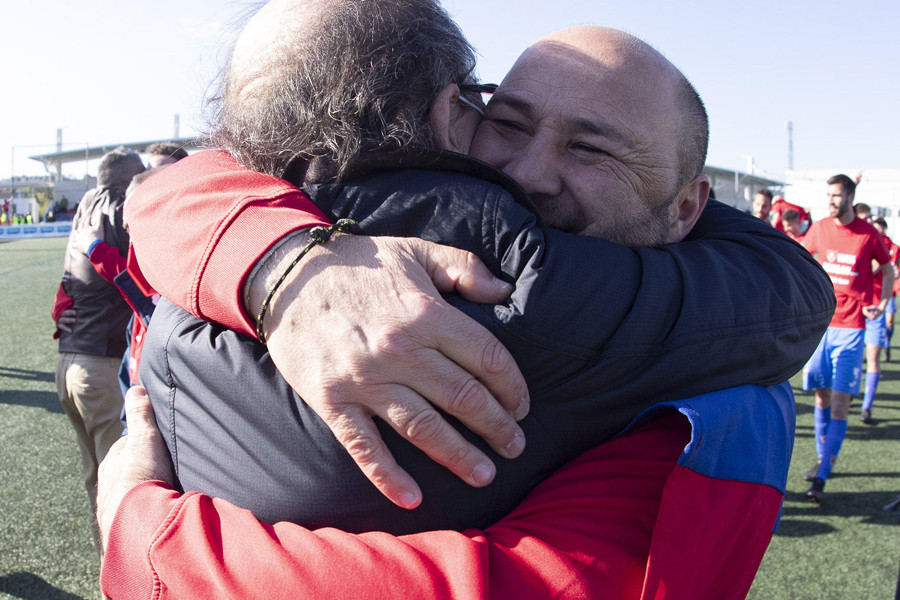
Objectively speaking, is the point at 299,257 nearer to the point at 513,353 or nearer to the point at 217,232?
the point at 217,232

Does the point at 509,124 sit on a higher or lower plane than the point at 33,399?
higher

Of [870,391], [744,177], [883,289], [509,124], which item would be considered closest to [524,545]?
[509,124]

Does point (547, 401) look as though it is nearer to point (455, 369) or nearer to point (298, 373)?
point (455, 369)

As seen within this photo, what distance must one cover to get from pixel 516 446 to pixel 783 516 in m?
5.19

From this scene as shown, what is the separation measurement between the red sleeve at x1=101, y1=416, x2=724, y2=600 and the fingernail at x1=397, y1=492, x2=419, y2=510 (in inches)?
2.1

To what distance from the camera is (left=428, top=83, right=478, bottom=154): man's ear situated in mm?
1269

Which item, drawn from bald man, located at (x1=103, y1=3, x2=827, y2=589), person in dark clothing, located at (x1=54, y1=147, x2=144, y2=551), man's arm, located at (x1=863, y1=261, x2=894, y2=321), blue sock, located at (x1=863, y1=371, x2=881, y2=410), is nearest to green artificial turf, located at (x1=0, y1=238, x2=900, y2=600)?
blue sock, located at (x1=863, y1=371, x2=881, y2=410)

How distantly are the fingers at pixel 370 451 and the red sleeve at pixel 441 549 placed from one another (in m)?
0.08

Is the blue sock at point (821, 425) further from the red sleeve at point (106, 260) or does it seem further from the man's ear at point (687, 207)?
the red sleeve at point (106, 260)

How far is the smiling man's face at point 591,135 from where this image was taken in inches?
60.9

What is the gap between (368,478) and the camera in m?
1.11

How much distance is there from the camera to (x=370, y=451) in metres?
1.08

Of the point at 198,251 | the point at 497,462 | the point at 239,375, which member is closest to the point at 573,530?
the point at 497,462

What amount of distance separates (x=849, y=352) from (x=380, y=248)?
6590 millimetres
